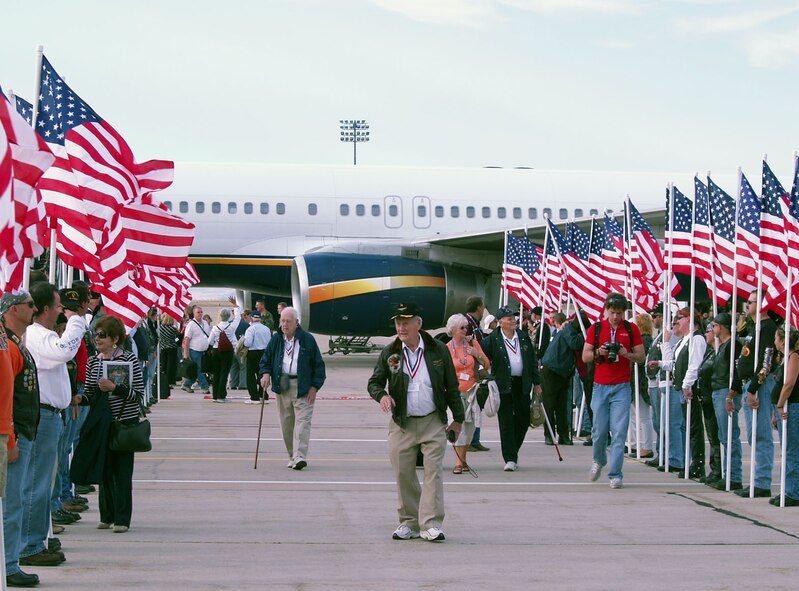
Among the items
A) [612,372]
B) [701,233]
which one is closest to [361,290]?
[701,233]

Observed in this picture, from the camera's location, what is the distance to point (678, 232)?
1479cm

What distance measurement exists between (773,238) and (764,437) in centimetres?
181

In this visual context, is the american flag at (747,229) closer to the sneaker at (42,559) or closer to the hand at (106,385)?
the hand at (106,385)

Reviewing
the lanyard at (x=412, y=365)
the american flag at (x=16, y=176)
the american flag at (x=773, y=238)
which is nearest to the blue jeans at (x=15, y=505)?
the american flag at (x=16, y=176)

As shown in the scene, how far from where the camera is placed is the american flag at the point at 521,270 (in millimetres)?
23172

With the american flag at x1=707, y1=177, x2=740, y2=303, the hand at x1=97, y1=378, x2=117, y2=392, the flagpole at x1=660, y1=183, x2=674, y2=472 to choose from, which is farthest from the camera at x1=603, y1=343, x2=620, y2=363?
the hand at x1=97, y1=378, x2=117, y2=392

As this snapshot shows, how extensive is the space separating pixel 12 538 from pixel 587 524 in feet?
14.9

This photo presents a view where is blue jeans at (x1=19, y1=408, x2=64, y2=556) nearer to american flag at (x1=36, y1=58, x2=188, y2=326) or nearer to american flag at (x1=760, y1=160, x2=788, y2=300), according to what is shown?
american flag at (x1=36, y1=58, x2=188, y2=326)

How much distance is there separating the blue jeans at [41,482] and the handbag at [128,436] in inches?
38.1

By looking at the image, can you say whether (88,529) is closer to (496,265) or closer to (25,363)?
(25,363)

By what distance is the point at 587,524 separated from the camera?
10141 mm

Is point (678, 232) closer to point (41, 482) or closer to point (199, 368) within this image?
point (41, 482)

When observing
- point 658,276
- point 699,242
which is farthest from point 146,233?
point 658,276

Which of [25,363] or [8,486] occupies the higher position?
[25,363]
